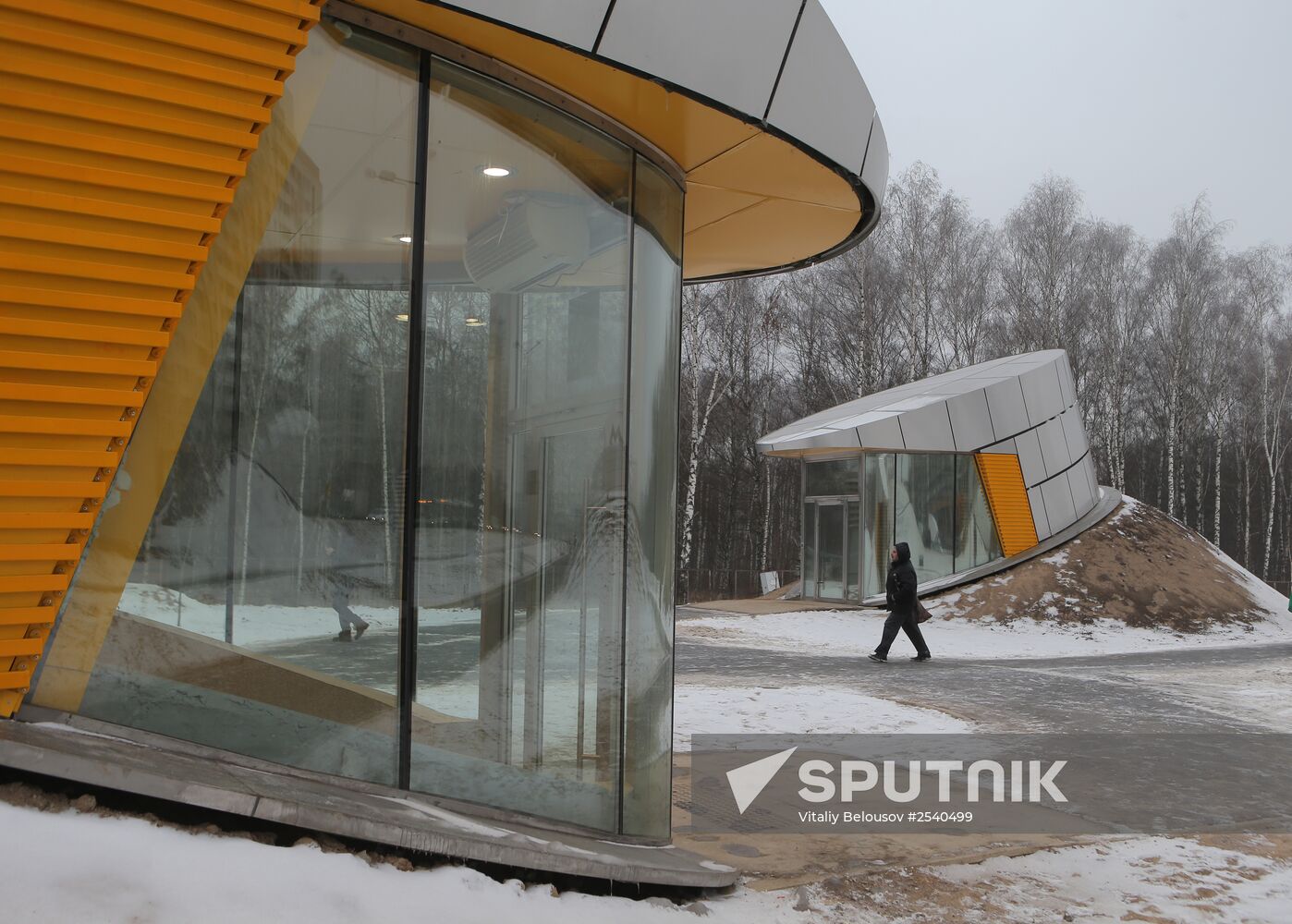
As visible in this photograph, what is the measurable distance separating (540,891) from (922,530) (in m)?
21.2

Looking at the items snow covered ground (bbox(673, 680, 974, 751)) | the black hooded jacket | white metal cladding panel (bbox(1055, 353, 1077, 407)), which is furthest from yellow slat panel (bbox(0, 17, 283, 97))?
white metal cladding panel (bbox(1055, 353, 1077, 407))

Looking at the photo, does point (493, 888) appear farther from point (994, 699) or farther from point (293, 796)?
point (994, 699)

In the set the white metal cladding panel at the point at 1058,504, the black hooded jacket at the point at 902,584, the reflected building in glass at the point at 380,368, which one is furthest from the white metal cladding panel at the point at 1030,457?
Answer: the reflected building in glass at the point at 380,368

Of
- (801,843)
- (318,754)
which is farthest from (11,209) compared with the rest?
(801,843)

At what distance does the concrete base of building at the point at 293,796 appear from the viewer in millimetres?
2945

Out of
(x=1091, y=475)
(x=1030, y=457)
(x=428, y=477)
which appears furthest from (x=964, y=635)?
(x=428, y=477)

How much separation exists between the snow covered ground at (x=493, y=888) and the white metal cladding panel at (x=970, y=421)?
1771 centimetres

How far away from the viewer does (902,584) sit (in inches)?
590

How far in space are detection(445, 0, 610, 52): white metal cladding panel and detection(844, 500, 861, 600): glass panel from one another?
21.3 meters

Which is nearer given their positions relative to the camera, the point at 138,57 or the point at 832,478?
the point at 138,57

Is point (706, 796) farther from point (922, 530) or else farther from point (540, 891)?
point (922, 530)

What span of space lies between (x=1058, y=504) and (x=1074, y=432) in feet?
8.32

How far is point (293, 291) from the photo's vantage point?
3918 millimetres

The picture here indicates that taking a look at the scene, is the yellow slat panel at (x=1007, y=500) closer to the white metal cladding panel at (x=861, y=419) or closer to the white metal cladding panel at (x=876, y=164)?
the white metal cladding panel at (x=861, y=419)
